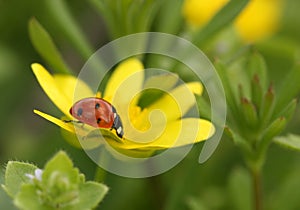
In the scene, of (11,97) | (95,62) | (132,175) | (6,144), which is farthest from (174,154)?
(11,97)

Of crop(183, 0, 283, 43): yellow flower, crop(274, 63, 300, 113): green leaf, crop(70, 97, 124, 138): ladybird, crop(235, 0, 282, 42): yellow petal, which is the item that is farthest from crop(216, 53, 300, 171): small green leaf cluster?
crop(235, 0, 282, 42): yellow petal

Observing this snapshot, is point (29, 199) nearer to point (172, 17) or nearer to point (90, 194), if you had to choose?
point (90, 194)

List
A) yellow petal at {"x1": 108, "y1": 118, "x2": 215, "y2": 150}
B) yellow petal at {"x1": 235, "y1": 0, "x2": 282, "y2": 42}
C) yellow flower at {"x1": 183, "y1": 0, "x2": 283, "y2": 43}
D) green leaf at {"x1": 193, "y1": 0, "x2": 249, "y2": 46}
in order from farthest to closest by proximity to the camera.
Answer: yellow petal at {"x1": 235, "y1": 0, "x2": 282, "y2": 42} < yellow flower at {"x1": 183, "y1": 0, "x2": 283, "y2": 43} < green leaf at {"x1": 193, "y1": 0, "x2": 249, "y2": 46} < yellow petal at {"x1": 108, "y1": 118, "x2": 215, "y2": 150}

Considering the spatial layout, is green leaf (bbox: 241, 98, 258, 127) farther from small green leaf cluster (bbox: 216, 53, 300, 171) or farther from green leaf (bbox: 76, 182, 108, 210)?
green leaf (bbox: 76, 182, 108, 210)

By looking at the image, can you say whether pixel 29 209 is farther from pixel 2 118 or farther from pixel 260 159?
pixel 2 118

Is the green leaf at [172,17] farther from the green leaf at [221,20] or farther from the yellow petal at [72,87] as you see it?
the yellow petal at [72,87]

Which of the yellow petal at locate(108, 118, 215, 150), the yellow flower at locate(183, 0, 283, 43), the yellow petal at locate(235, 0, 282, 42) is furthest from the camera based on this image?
the yellow petal at locate(235, 0, 282, 42)

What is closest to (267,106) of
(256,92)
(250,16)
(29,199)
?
(256,92)

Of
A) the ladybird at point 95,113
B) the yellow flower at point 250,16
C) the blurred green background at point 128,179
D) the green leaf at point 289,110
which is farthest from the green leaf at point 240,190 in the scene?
the yellow flower at point 250,16
